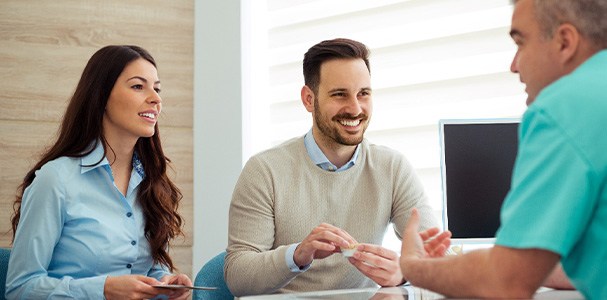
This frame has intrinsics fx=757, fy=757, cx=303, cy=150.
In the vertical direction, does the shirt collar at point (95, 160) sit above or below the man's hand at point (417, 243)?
above

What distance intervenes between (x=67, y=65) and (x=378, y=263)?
1957mm

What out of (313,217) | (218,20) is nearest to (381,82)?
(218,20)

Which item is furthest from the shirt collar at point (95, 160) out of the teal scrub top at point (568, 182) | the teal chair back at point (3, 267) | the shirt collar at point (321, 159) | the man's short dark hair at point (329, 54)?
the teal scrub top at point (568, 182)

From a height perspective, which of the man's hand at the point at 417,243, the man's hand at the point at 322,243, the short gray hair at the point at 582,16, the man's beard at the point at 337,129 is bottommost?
the man's hand at the point at 322,243

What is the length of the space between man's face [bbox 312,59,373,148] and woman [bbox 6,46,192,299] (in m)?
0.62

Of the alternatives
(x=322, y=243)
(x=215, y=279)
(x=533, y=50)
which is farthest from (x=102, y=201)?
(x=533, y=50)

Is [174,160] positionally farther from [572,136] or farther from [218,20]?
[572,136]

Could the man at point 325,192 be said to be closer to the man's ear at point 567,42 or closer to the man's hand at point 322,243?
the man's hand at point 322,243

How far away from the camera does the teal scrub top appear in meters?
1.08

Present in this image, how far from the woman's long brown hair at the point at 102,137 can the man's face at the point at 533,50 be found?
68.0 inches

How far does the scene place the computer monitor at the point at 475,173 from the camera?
268cm

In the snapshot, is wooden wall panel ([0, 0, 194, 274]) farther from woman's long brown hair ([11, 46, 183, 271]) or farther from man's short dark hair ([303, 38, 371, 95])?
man's short dark hair ([303, 38, 371, 95])

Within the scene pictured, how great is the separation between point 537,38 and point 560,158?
27 cm

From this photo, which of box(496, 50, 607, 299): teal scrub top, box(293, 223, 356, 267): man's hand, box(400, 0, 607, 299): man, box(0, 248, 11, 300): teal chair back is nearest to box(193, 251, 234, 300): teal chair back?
box(293, 223, 356, 267): man's hand
